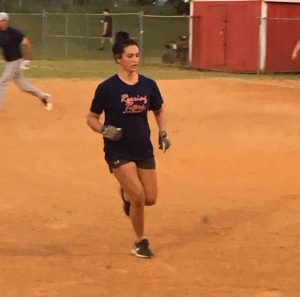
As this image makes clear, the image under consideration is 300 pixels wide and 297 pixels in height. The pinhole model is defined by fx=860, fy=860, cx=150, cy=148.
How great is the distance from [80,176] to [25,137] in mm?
3118

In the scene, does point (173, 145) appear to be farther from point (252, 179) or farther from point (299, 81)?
point (299, 81)

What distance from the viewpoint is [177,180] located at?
1044 cm

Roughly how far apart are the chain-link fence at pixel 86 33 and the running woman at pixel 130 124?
28.7 metres

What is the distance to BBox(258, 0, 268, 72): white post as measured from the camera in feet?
89.9

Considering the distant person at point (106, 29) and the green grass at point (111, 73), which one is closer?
the green grass at point (111, 73)

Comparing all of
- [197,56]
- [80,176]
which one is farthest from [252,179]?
[197,56]

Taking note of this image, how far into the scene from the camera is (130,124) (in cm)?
683

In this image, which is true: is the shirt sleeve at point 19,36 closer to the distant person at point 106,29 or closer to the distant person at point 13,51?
the distant person at point 13,51

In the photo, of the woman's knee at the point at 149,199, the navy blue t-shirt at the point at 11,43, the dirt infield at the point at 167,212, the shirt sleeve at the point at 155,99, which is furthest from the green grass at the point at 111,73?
the woman's knee at the point at 149,199

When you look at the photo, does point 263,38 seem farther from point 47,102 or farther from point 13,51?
point 13,51

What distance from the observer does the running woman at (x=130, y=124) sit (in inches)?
267

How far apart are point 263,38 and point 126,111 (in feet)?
70.0

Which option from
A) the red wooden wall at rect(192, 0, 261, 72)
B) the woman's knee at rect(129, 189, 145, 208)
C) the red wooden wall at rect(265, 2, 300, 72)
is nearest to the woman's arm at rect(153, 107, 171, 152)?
the woman's knee at rect(129, 189, 145, 208)

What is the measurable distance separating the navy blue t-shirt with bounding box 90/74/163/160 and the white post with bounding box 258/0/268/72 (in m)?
21.0
